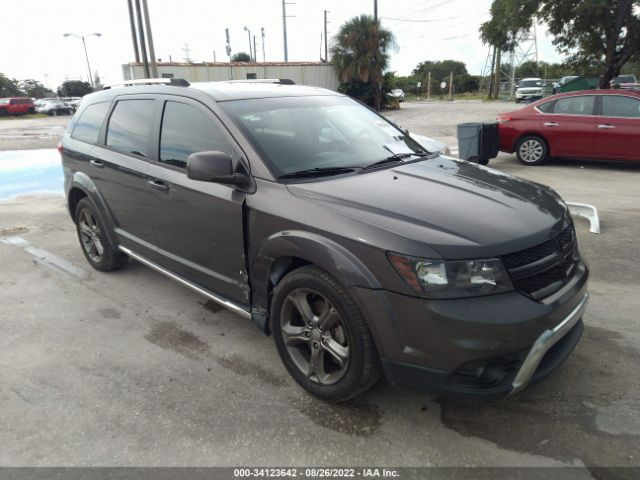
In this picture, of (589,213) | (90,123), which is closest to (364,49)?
(589,213)

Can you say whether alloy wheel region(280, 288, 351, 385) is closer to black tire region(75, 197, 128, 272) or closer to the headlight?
the headlight

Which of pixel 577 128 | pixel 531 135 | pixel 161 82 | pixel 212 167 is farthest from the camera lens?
pixel 531 135

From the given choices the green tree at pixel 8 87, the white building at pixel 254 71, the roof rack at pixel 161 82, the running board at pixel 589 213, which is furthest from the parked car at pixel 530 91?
the green tree at pixel 8 87

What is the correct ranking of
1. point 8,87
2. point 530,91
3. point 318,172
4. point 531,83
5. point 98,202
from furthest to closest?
point 8,87 → point 531,83 → point 530,91 → point 98,202 → point 318,172

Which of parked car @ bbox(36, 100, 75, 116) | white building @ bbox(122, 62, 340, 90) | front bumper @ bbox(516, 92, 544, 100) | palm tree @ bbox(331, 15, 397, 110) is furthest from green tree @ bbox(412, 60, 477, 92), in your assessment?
parked car @ bbox(36, 100, 75, 116)

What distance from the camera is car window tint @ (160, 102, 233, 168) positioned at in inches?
124

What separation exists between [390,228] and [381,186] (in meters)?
0.53

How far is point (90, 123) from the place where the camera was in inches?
180

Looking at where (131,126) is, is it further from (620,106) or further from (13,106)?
(13,106)

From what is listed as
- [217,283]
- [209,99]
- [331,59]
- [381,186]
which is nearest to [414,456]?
[381,186]

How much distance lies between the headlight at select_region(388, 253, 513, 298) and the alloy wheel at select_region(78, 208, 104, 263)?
3.48m

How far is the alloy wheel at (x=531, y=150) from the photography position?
9711mm

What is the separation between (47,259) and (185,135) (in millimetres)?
2984

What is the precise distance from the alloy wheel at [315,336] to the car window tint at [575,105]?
28.6ft
